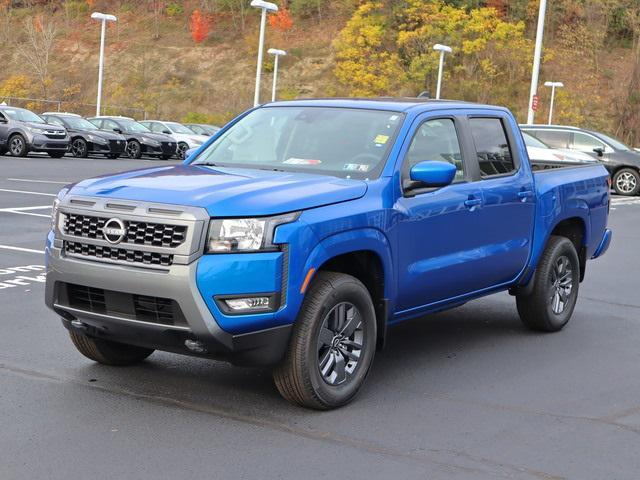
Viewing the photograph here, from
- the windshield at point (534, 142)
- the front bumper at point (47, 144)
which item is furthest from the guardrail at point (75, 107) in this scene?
the windshield at point (534, 142)

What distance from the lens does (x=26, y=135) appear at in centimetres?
3145

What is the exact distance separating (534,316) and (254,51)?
72829 mm

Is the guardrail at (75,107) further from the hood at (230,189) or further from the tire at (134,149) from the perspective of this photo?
the hood at (230,189)

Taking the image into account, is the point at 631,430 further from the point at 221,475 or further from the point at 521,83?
the point at 521,83

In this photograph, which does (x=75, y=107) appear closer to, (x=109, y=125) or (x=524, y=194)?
(x=109, y=125)

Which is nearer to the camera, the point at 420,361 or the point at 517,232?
the point at 420,361

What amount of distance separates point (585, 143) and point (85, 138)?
17.0 metres

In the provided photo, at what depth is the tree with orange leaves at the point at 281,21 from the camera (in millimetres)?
80750

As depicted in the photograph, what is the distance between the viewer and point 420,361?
7156 mm

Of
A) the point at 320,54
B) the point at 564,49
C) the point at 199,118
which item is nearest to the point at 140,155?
the point at 199,118

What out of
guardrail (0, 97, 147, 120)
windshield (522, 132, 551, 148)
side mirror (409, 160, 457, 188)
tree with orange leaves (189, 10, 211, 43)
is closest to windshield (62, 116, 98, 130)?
windshield (522, 132, 551, 148)

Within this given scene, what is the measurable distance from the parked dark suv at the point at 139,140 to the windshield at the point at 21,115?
5197 mm

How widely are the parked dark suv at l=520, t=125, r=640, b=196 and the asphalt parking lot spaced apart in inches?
741

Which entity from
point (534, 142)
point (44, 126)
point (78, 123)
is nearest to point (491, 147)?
point (534, 142)
